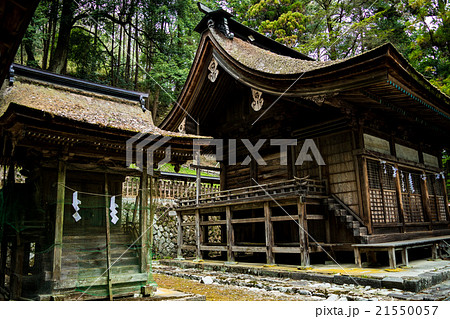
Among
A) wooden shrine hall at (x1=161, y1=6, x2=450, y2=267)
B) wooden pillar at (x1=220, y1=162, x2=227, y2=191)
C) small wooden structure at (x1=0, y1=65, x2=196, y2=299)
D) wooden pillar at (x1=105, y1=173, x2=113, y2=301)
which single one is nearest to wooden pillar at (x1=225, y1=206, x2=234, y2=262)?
wooden shrine hall at (x1=161, y1=6, x2=450, y2=267)

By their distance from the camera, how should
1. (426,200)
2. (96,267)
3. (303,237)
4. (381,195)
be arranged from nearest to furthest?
1. (96,267)
2. (303,237)
3. (381,195)
4. (426,200)

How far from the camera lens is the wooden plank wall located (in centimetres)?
1009

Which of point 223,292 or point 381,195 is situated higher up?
point 381,195

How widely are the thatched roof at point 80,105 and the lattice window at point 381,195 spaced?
250 inches

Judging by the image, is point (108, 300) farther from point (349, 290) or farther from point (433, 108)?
point (433, 108)

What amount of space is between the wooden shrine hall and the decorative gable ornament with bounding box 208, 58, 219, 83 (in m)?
0.04

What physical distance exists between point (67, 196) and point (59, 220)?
0.61 meters

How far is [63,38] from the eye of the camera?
67.2 feet

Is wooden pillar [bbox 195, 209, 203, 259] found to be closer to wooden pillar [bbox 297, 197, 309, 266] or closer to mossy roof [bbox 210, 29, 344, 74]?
wooden pillar [bbox 297, 197, 309, 266]

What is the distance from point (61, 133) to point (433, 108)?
1008 centimetres

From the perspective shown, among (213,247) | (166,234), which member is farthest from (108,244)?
(166,234)

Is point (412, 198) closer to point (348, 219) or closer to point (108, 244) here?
point (348, 219)

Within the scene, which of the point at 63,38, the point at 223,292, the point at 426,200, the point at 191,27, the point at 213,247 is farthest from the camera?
the point at 191,27

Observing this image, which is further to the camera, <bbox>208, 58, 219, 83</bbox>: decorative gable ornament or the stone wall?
the stone wall
